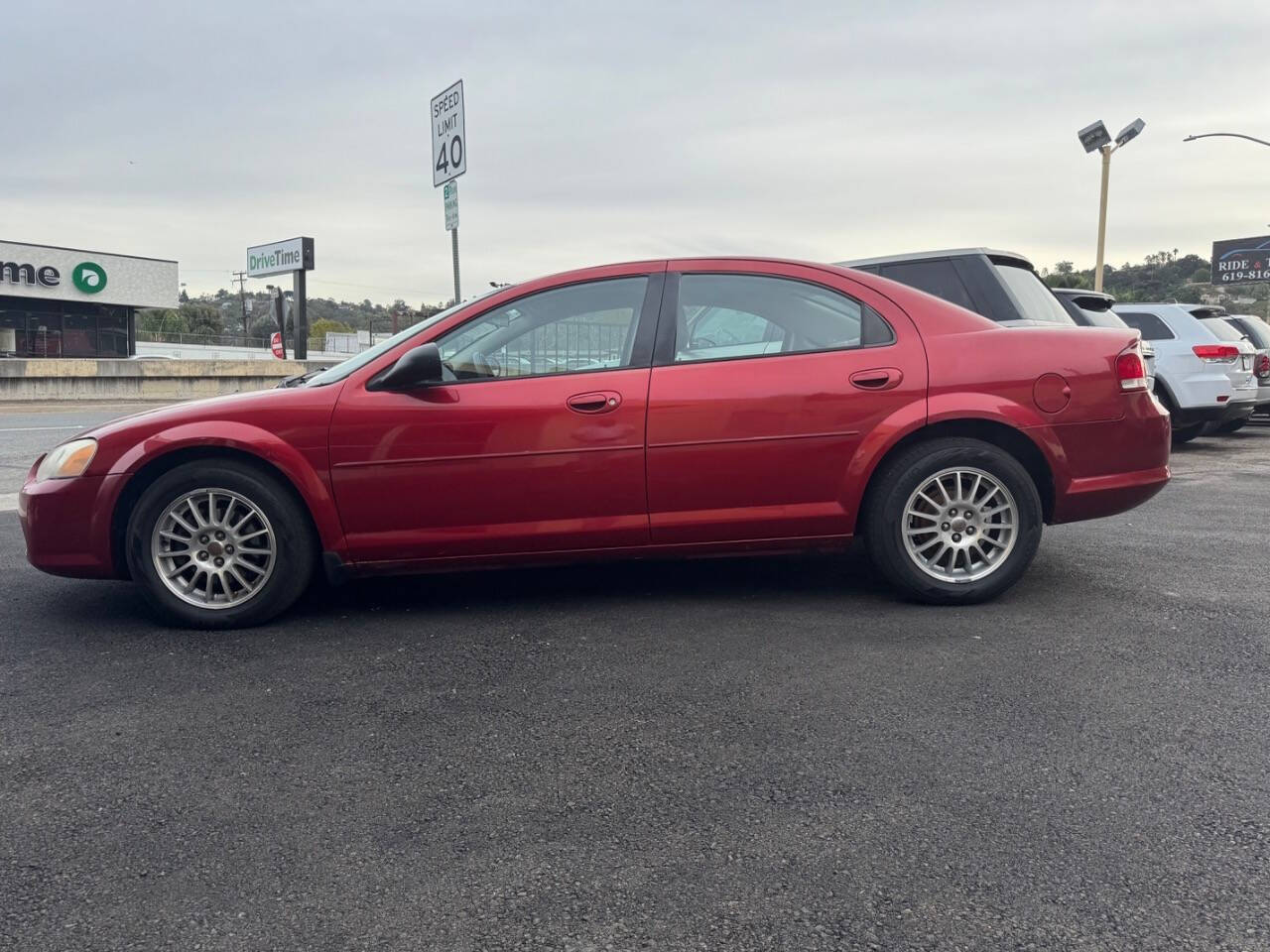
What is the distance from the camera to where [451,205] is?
984 centimetres

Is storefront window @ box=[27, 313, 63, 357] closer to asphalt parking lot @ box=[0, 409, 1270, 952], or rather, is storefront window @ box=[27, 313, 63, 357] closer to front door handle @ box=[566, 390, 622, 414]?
asphalt parking lot @ box=[0, 409, 1270, 952]

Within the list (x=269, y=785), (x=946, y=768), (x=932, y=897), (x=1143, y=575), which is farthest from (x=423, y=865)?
(x=1143, y=575)

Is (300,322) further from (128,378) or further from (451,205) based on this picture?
(451,205)

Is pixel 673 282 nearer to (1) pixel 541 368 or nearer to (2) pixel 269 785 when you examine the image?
(1) pixel 541 368

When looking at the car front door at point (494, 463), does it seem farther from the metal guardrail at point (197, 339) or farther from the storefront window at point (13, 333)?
the metal guardrail at point (197, 339)

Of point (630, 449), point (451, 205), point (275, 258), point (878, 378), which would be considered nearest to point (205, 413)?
point (630, 449)

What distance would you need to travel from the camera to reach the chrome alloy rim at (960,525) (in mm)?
4555

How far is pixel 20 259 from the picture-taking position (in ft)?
138

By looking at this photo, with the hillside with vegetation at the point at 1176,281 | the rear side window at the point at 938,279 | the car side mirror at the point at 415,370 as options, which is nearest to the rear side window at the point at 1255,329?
the rear side window at the point at 938,279

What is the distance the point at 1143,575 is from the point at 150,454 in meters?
4.63

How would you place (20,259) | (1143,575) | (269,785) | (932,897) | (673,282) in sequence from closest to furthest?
(932,897) → (269,785) → (673,282) → (1143,575) → (20,259)

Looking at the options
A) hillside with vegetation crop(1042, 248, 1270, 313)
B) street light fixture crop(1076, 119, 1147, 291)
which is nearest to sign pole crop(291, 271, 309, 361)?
street light fixture crop(1076, 119, 1147, 291)

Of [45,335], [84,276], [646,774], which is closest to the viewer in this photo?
[646,774]

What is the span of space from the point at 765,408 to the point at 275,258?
4040 centimetres
